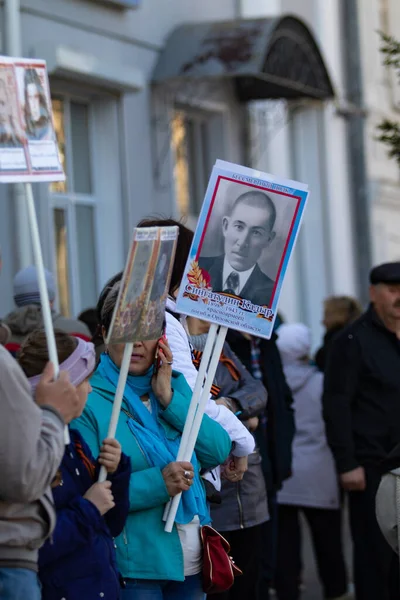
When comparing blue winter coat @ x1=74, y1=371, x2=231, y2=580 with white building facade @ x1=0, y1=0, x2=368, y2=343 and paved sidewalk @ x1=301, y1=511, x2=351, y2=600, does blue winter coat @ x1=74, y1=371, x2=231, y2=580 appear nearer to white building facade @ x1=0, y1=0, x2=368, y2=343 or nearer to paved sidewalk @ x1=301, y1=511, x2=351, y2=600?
paved sidewalk @ x1=301, y1=511, x2=351, y2=600

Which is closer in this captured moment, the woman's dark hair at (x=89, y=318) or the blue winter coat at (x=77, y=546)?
the blue winter coat at (x=77, y=546)

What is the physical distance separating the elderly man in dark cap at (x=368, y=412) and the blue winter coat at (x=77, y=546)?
3126 mm

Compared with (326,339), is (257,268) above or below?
above

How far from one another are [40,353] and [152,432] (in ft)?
2.55

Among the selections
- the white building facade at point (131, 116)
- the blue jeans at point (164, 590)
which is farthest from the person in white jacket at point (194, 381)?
the white building facade at point (131, 116)

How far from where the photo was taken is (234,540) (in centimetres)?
575

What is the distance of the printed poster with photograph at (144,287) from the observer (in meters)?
3.72

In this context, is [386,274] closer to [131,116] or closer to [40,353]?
[40,353]

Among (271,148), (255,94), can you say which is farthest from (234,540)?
(271,148)

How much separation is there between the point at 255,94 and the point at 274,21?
4.13ft

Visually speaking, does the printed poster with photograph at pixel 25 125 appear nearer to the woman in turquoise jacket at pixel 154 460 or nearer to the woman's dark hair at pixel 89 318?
the woman in turquoise jacket at pixel 154 460

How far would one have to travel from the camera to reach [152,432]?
169 inches

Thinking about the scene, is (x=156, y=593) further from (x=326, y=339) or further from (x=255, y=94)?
(x=255, y=94)

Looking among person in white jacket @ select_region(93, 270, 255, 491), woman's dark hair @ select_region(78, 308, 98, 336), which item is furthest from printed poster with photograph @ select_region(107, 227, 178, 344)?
woman's dark hair @ select_region(78, 308, 98, 336)
